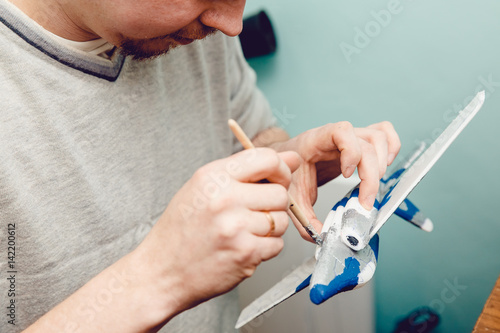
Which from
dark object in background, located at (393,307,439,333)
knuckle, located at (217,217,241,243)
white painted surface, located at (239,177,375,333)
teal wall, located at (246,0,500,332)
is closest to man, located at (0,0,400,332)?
knuckle, located at (217,217,241,243)

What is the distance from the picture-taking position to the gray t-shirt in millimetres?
572

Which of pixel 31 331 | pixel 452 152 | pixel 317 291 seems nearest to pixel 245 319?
pixel 317 291

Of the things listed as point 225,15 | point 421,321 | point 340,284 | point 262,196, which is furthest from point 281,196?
point 421,321

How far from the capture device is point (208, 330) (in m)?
0.80

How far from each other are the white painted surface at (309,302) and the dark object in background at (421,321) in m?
0.26

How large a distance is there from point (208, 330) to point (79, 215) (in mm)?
338

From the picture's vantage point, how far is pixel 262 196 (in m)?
0.45

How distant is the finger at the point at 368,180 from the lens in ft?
2.02

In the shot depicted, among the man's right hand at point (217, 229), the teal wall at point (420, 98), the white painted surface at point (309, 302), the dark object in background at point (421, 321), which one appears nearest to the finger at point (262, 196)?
the man's right hand at point (217, 229)

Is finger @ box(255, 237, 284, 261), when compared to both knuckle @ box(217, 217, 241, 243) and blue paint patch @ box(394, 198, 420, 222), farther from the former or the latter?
blue paint patch @ box(394, 198, 420, 222)

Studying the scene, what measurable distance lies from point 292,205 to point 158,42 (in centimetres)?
30

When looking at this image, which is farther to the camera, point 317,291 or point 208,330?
point 208,330

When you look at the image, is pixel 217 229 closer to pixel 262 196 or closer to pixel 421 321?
pixel 262 196

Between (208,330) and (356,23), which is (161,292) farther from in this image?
(356,23)
